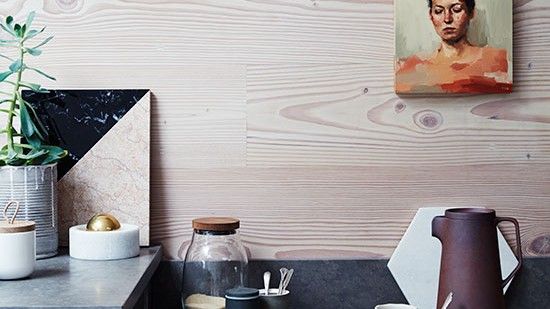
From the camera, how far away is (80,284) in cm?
121

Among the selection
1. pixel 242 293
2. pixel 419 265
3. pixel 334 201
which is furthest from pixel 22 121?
pixel 419 265

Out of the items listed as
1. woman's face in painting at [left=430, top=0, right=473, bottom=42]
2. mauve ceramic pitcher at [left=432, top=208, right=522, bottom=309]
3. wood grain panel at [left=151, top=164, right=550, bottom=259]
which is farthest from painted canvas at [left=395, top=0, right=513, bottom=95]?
mauve ceramic pitcher at [left=432, top=208, right=522, bottom=309]

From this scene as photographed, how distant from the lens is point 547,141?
62.9 inches

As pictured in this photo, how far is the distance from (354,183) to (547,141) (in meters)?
0.41

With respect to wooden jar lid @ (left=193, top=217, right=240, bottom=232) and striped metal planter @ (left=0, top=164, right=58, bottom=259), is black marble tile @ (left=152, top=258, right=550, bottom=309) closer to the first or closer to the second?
wooden jar lid @ (left=193, top=217, right=240, bottom=232)

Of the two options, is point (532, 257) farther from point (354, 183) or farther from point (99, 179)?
point (99, 179)

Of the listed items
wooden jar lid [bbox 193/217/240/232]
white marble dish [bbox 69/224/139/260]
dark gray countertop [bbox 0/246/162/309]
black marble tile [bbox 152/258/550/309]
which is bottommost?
black marble tile [bbox 152/258/550/309]

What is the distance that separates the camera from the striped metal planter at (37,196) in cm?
139

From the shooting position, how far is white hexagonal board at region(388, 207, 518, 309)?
1568 mm

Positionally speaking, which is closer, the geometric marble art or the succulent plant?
the succulent plant

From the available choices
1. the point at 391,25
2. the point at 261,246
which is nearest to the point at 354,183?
the point at 261,246

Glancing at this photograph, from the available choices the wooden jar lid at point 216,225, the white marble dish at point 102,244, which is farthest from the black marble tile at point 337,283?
the white marble dish at point 102,244

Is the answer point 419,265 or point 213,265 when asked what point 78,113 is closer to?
point 213,265

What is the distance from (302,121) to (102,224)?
0.45 metres
